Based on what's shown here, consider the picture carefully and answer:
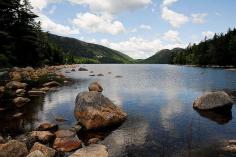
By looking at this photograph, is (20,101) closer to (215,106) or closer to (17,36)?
(215,106)

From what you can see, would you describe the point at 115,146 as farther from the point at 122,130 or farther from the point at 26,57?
the point at 26,57

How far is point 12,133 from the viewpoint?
20.5 m

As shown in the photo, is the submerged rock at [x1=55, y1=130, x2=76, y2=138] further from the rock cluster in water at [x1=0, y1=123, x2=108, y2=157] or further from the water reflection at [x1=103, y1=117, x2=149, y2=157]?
the water reflection at [x1=103, y1=117, x2=149, y2=157]

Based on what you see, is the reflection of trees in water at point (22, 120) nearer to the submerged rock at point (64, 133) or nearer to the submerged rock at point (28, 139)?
the submerged rock at point (28, 139)

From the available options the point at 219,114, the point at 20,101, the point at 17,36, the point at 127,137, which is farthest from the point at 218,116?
the point at 17,36

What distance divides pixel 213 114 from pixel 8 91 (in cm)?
2725

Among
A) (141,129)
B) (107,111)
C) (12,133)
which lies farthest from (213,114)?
(12,133)

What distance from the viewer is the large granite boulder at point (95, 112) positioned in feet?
70.3

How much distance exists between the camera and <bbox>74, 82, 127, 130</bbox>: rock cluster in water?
70.3 feet

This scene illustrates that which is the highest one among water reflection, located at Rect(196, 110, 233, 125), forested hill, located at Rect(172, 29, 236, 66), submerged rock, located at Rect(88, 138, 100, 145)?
forested hill, located at Rect(172, 29, 236, 66)

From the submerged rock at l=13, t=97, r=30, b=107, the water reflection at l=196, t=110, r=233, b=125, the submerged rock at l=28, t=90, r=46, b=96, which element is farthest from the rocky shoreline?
the submerged rock at l=28, t=90, r=46, b=96

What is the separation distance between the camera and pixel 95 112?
71.1 feet

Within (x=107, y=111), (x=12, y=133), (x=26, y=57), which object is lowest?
(x=12, y=133)

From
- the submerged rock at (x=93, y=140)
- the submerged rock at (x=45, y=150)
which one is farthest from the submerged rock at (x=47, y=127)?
the submerged rock at (x=45, y=150)
